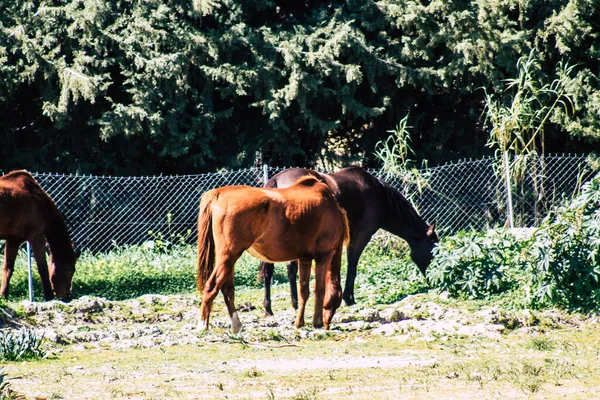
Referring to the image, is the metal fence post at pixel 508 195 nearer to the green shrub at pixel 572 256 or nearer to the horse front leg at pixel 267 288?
the green shrub at pixel 572 256

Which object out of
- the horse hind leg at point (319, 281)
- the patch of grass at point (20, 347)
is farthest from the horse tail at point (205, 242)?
the patch of grass at point (20, 347)

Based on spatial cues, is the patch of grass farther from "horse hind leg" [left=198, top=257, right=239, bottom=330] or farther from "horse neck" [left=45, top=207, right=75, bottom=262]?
"horse neck" [left=45, top=207, right=75, bottom=262]

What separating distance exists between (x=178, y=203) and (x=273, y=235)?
6.84 meters

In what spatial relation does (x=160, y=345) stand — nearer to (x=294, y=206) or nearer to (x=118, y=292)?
(x=294, y=206)

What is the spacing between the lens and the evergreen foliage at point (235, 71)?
608 inches

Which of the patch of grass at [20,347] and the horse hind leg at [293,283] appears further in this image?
the horse hind leg at [293,283]

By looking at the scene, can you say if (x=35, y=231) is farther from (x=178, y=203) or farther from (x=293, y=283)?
(x=178, y=203)

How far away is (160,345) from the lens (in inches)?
332

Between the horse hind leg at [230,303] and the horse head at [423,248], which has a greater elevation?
the horse hind leg at [230,303]

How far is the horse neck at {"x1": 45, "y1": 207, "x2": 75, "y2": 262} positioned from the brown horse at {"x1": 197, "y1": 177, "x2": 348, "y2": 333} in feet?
12.5

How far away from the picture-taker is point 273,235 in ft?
30.1

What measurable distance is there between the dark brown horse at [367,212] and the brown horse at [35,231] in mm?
2905

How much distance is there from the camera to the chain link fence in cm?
1542

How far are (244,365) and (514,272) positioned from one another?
15.4 ft
